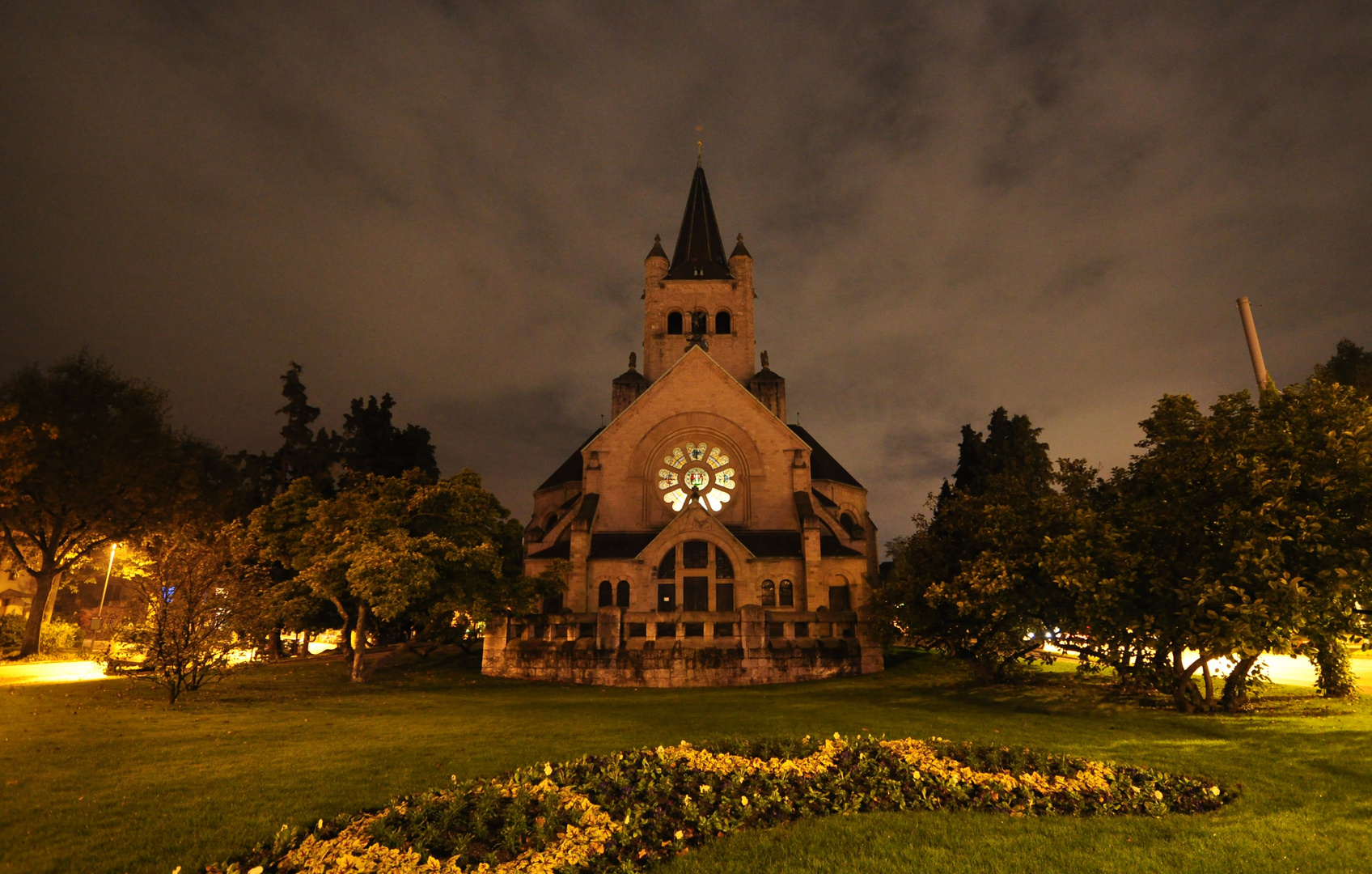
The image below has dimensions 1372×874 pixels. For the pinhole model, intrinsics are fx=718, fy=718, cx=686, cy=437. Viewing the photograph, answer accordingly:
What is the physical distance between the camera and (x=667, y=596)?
36500 millimetres

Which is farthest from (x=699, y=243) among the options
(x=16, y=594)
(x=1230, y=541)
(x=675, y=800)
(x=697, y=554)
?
Answer: (x=16, y=594)

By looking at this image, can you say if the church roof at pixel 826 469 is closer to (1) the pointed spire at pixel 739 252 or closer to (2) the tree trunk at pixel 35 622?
(1) the pointed spire at pixel 739 252

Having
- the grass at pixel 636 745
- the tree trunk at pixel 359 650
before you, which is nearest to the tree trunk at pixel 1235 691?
the grass at pixel 636 745

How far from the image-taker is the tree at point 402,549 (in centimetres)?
2488

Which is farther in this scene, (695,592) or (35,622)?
(695,592)

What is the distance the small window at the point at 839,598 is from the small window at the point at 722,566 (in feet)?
19.2

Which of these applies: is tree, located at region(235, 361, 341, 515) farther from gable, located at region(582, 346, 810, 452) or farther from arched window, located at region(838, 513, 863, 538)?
arched window, located at region(838, 513, 863, 538)

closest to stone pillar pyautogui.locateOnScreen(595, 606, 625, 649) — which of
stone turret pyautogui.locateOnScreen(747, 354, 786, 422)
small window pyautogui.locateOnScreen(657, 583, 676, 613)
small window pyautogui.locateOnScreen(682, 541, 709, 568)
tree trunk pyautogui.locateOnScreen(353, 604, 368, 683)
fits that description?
small window pyautogui.locateOnScreen(657, 583, 676, 613)

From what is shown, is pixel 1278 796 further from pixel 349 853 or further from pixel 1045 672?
pixel 1045 672

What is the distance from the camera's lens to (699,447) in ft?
139

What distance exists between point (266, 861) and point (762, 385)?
4791cm

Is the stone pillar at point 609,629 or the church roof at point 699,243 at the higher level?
the church roof at point 699,243

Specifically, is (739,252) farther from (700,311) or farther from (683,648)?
(683,648)

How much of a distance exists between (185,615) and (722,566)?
2312 centimetres
